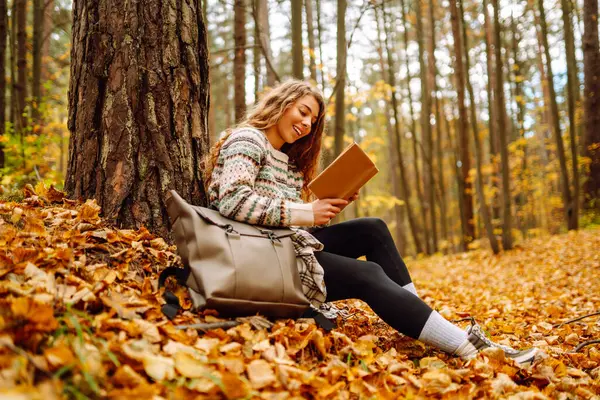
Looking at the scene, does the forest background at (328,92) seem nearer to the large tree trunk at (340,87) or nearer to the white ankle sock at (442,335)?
the large tree trunk at (340,87)

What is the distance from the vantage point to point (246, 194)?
223 cm

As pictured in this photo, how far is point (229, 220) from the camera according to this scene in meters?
2.22

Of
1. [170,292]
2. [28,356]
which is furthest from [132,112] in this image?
[28,356]

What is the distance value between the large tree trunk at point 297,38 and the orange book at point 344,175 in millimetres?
3974

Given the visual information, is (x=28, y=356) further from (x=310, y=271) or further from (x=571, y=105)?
(x=571, y=105)

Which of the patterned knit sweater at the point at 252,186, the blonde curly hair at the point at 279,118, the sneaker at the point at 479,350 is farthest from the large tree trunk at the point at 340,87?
the sneaker at the point at 479,350

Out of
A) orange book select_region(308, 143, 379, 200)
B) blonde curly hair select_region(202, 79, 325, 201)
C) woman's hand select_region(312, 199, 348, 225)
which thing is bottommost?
woman's hand select_region(312, 199, 348, 225)

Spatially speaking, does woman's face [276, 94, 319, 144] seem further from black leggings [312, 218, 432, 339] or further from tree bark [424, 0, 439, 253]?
tree bark [424, 0, 439, 253]

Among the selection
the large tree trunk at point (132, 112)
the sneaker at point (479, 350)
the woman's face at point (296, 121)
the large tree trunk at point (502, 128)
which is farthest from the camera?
the large tree trunk at point (502, 128)

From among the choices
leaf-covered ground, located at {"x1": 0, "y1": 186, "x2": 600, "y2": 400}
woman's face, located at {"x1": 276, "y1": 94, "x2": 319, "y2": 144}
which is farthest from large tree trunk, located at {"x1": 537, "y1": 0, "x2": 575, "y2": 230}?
woman's face, located at {"x1": 276, "y1": 94, "x2": 319, "y2": 144}

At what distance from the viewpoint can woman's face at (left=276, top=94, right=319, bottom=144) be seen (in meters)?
2.70

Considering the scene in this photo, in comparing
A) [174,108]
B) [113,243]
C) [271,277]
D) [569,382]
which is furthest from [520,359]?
[174,108]

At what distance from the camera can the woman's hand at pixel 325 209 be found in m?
2.38

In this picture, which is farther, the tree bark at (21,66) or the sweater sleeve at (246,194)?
the tree bark at (21,66)
